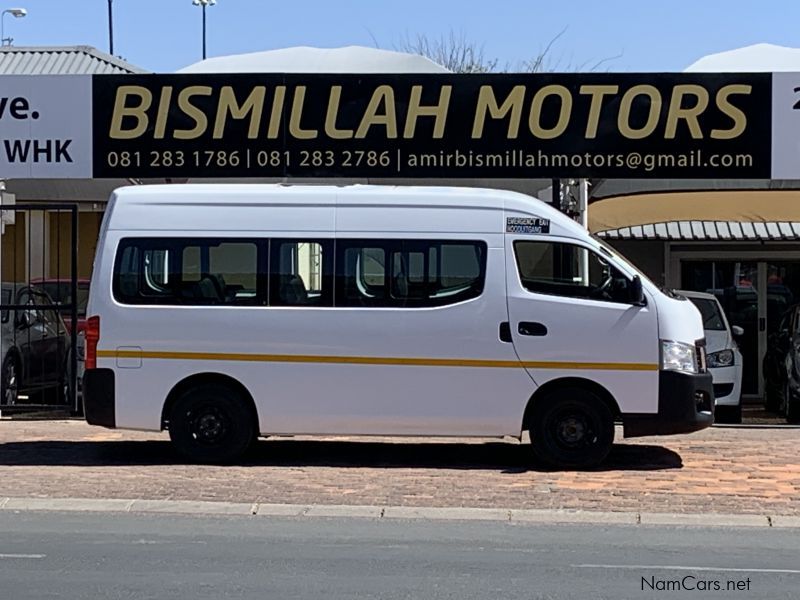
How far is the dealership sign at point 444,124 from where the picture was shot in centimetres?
1329

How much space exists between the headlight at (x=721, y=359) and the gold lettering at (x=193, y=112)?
278 inches

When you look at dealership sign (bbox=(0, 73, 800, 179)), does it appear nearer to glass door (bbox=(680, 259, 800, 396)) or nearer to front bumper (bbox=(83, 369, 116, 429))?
front bumper (bbox=(83, 369, 116, 429))

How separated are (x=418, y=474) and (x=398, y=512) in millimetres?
1551

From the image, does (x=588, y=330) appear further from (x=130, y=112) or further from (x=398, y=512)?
(x=130, y=112)

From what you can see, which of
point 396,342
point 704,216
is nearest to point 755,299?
point 704,216

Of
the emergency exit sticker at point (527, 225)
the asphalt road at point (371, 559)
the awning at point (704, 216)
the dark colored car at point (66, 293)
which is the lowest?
the asphalt road at point (371, 559)

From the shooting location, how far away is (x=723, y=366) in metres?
15.2

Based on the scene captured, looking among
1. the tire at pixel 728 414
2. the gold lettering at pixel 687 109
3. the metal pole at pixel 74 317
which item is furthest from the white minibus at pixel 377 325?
the tire at pixel 728 414

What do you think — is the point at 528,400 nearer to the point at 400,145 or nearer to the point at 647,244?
the point at 400,145

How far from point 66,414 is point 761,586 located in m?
10.1

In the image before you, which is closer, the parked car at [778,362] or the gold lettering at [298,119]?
the gold lettering at [298,119]

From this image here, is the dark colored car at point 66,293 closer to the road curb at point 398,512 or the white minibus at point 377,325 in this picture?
the white minibus at point 377,325

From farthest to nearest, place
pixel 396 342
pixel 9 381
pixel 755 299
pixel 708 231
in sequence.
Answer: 1. pixel 755 299
2. pixel 708 231
3. pixel 9 381
4. pixel 396 342

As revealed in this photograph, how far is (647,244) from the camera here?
64.4ft
